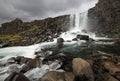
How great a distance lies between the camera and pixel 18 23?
501ft

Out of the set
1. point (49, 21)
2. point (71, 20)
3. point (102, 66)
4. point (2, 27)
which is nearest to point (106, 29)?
point (71, 20)

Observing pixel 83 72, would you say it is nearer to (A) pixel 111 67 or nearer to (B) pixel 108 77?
(B) pixel 108 77

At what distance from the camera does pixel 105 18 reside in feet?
283

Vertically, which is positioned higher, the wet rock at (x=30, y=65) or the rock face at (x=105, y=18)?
the rock face at (x=105, y=18)

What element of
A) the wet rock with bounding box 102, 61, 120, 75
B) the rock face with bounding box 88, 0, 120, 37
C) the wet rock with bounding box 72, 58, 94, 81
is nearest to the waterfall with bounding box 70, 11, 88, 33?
the rock face with bounding box 88, 0, 120, 37

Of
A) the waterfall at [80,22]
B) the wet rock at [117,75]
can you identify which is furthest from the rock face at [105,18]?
the wet rock at [117,75]

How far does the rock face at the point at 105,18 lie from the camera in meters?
81.1

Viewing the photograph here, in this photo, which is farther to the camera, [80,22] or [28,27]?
[28,27]

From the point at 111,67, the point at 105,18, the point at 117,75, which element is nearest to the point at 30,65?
the point at 111,67

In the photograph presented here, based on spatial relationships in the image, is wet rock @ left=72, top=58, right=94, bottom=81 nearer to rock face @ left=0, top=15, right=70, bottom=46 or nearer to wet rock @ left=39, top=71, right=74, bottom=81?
wet rock @ left=39, top=71, right=74, bottom=81

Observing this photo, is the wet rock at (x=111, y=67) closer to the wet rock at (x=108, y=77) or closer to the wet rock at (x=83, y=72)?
the wet rock at (x=108, y=77)

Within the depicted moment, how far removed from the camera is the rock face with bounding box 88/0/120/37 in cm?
8109

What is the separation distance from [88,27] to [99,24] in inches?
241

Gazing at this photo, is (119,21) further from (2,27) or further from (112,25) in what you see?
(2,27)
